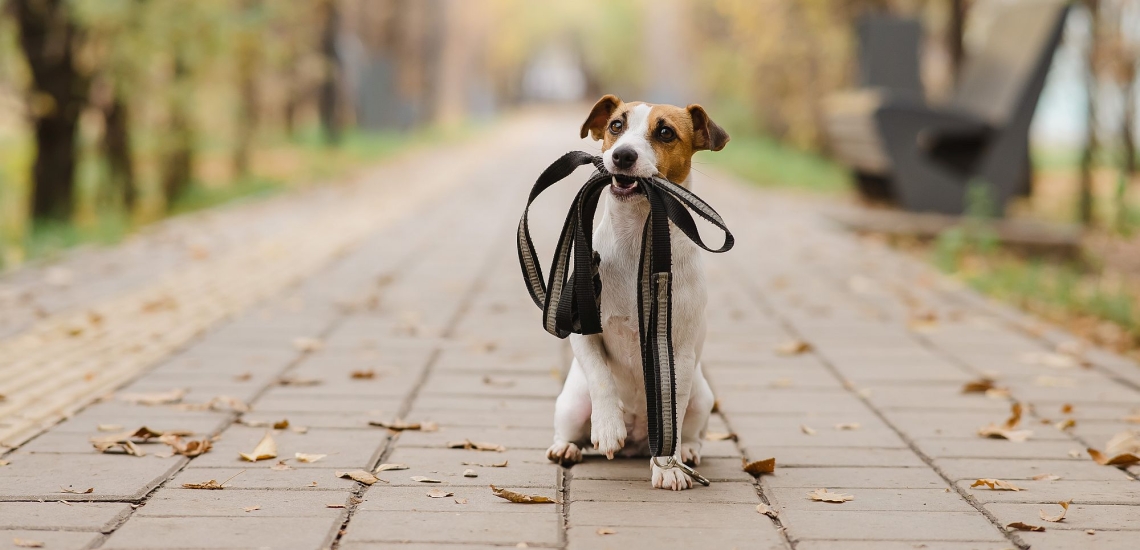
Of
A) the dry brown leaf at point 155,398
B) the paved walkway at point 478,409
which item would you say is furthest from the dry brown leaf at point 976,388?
the dry brown leaf at point 155,398

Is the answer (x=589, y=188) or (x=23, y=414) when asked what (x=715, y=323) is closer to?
(x=589, y=188)

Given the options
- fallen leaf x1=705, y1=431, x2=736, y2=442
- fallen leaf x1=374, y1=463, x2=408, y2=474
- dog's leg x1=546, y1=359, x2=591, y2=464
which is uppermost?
dog's leg x1=546, y1=359, x2=591, y2=464

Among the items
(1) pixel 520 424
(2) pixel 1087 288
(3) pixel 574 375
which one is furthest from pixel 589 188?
(2) pixel 1087 288

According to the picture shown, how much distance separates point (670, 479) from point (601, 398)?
0.35 meters

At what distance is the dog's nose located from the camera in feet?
11.0

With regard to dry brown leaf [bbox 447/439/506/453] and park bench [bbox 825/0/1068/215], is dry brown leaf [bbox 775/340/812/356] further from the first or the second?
park bench [bbox 825/0/1068/215]

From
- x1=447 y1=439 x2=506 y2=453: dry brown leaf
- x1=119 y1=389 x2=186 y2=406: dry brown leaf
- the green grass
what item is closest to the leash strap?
x1=447 y1=439 x2=506 y2=453: dry brown leaf

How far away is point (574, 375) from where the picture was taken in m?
3.85

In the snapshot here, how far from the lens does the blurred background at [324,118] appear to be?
9750 mm

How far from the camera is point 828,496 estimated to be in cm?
360

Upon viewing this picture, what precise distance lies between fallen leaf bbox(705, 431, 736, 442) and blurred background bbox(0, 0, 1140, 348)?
3.31 metres

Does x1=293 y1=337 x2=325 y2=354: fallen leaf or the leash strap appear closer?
the leash strap

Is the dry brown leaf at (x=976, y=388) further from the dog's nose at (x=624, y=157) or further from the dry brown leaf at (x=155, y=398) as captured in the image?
the dry brown leaf at (x=155, y=398)

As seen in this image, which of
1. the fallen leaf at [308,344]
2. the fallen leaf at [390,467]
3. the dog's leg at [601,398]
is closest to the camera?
the dog's leg at [601,398]
